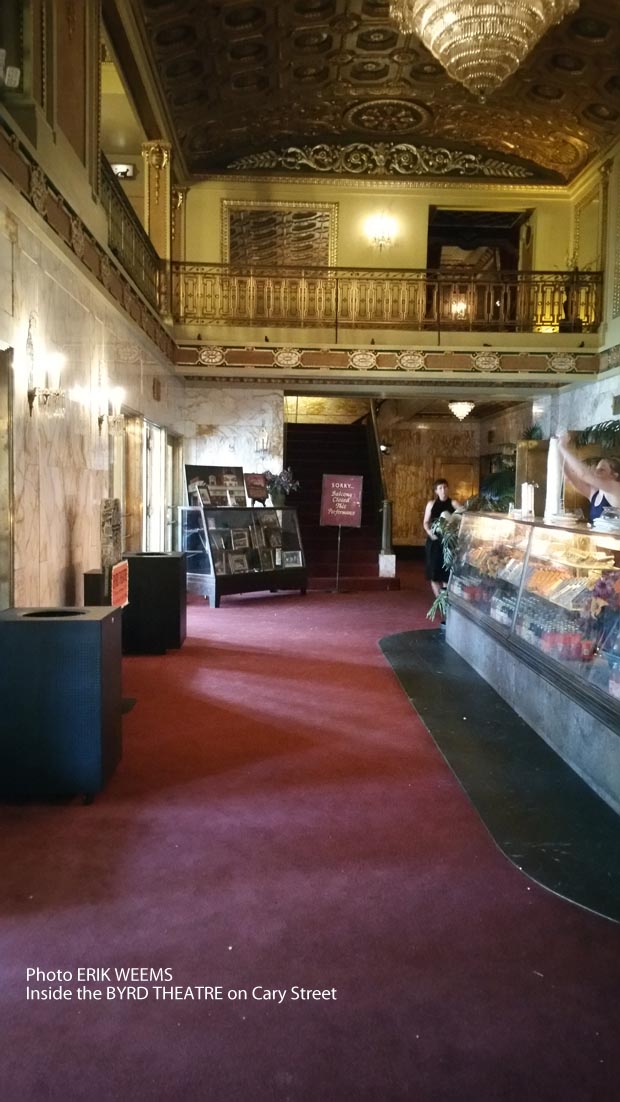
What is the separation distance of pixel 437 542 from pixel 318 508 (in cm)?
510

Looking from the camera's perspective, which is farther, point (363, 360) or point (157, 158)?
point (363, 360)

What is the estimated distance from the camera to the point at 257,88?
10.5 m

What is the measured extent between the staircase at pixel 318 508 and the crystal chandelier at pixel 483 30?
655 cm

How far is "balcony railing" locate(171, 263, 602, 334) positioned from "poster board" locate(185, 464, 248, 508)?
89.4 inches

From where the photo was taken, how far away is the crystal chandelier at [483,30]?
5324mm

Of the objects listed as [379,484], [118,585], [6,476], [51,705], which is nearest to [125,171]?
[379,484]

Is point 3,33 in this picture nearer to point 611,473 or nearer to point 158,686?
point 158,686

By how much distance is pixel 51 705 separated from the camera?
11.0 feet

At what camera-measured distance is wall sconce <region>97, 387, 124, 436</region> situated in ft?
21.9

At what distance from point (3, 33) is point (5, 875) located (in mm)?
5005

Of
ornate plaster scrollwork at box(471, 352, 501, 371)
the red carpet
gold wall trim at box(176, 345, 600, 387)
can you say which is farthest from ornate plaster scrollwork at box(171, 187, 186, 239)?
the red carpet

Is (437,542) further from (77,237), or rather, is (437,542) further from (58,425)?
(77,237)
